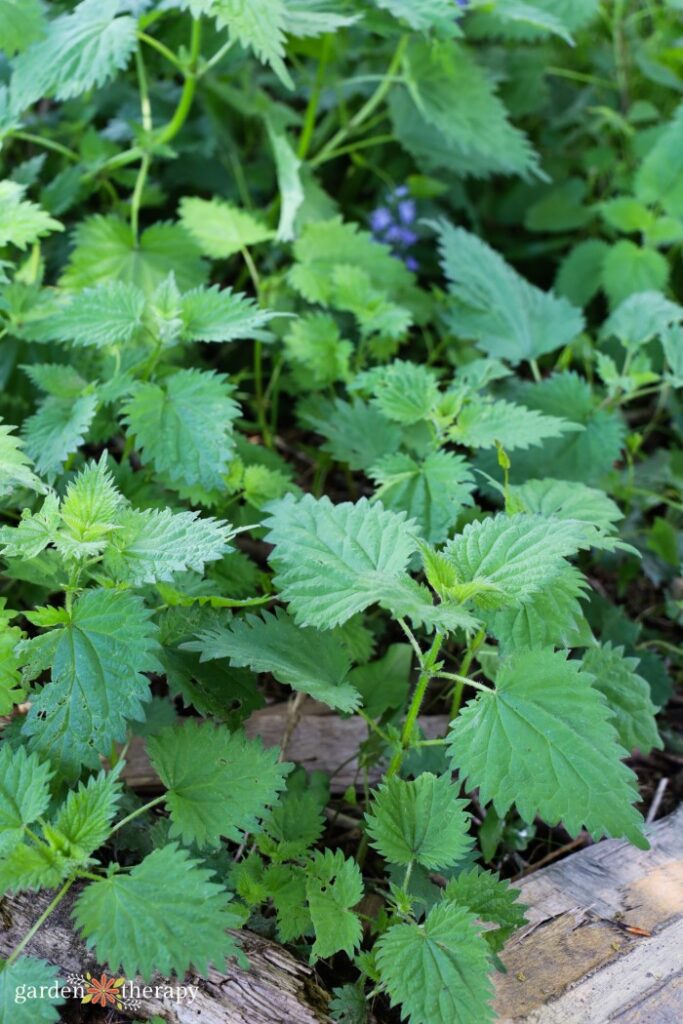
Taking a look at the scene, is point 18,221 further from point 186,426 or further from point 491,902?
point 491,902

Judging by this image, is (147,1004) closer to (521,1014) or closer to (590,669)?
(521,1014)

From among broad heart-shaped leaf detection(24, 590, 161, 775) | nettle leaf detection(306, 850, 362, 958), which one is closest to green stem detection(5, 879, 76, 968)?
broad heart-shaped leaf detection(24, 590, 161, 775)

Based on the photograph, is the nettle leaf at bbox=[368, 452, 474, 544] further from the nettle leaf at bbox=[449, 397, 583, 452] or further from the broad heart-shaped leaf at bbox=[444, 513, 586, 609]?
the broad heart-shaped leaf at bbox=[444, 513, 586, 609]

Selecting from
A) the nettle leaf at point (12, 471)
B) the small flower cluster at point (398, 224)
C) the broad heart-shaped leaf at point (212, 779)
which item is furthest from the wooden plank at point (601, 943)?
the small flower cluster at point (398, 224)

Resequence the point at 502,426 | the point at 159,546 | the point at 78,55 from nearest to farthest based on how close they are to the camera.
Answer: the point at 159,546 → the point at 502,426 → the point at 78,55

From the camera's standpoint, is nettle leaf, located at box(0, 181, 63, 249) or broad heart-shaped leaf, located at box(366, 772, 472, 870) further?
nettle leaf, located at box(0, 181, 63, 249)

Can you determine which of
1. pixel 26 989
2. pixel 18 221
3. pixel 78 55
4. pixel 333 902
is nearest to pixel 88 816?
pixel 26 989
